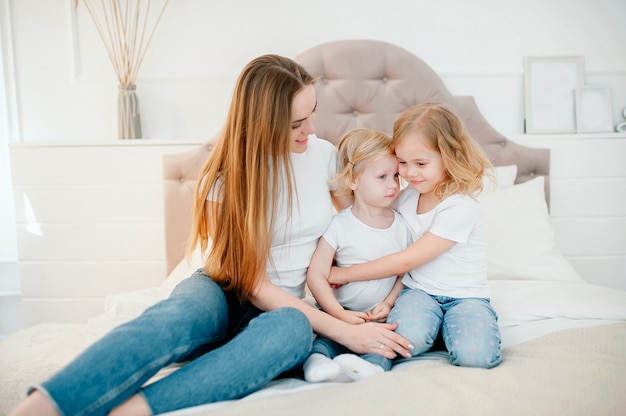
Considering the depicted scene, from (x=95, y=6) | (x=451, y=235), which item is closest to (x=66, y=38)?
(x=95, y=6)

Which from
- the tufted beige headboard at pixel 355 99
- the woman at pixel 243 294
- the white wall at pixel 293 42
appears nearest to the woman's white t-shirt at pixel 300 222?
the woman at pixel 243 294

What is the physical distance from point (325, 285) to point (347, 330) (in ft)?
Answer: 0.57

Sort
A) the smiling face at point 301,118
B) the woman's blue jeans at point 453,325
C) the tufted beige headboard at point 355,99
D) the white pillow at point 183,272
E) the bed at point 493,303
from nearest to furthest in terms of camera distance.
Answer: the bed at point 493,303 → the woman's blue jeans at point 453,325 → the smiling face at point 301,118 → the white pillow at point 183,272 → the tufted beige headboard at point 355,99

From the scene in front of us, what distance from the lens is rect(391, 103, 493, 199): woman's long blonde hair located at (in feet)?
5.18

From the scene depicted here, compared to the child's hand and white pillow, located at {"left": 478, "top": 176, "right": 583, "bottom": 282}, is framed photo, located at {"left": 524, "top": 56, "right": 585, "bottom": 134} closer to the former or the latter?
white pillow, located at {"left": 478, "top": 176, "right": 583, "bottom": 282}

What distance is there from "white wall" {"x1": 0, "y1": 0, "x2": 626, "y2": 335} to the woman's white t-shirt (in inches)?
47.4

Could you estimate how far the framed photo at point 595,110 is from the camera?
261cm

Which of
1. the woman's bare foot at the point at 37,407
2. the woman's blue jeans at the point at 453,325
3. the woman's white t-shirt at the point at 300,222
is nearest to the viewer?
the woman's bare foot at the point at 37,407

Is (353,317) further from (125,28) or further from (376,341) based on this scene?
(125,28)

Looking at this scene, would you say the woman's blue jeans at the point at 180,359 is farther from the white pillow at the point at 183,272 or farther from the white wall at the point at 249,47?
the white wall at the point at 249,47

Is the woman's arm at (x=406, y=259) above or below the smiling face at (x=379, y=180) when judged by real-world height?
below

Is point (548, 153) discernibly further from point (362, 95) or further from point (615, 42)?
point (362, 95)

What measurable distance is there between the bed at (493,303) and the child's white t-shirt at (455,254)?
0.14 m

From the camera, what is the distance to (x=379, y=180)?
161 cm
